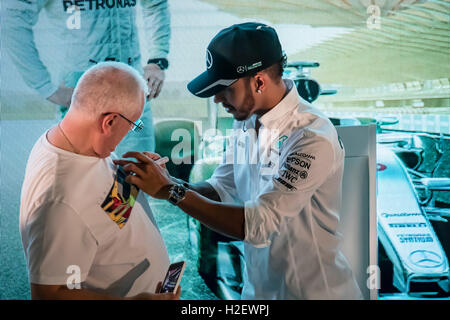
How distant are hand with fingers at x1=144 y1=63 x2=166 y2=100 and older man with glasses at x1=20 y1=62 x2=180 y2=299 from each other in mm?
1582

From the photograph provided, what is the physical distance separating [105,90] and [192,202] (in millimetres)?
457

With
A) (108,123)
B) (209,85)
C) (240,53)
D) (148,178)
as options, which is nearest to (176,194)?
(148,178)

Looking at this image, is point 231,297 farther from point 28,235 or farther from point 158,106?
point 28,235

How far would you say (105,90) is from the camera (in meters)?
1.22

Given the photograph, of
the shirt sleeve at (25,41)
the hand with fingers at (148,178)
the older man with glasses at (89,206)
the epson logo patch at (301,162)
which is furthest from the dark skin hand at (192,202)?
the shirt sleeve at (25,41)

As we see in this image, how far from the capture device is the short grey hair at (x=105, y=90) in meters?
1.22

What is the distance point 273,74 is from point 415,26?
185 cm

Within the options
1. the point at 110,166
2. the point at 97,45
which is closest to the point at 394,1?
the point at 97,45

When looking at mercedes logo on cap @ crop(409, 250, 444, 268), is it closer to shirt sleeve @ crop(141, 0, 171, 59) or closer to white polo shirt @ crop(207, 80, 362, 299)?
white polo shirt @ crop(207, 80, 362, 299)

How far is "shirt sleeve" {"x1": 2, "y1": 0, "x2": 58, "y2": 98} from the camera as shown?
296 cm

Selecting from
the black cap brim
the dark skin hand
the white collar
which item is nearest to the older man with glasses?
the dark skin hand

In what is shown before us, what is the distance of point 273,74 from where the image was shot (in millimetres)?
1472

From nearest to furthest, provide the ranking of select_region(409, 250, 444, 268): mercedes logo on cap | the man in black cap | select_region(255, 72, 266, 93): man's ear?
the man in black cap
select_region(255, 72, 266, 93): man's ear
select_region(409, 250, 444, 268): mercedes logo on cap

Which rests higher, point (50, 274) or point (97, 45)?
point (97, 45)
